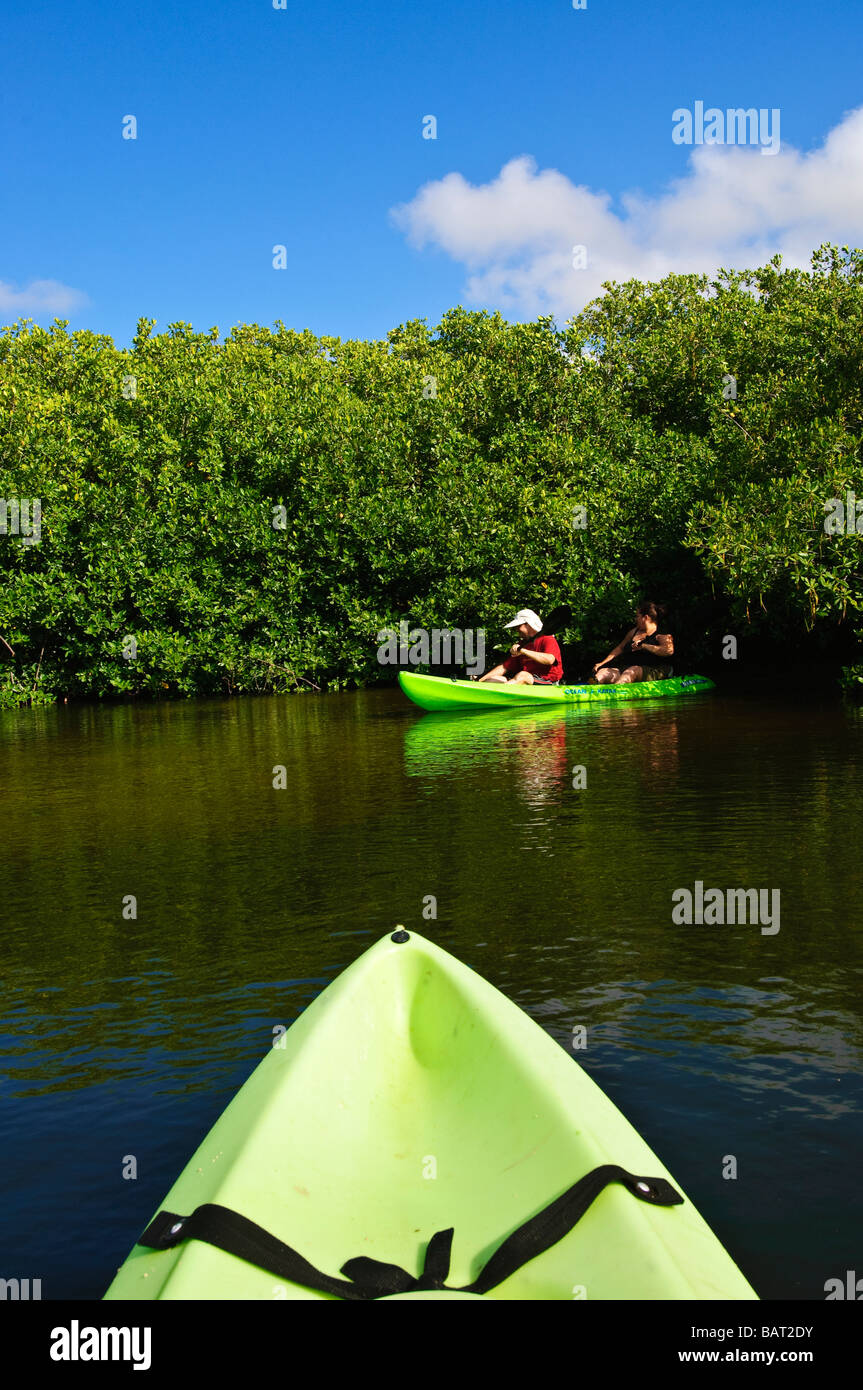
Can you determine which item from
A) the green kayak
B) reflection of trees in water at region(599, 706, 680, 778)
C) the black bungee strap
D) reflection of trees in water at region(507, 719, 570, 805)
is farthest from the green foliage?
the black bungee strap

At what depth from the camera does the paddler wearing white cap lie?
19.2 m

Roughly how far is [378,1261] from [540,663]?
16.3 metres

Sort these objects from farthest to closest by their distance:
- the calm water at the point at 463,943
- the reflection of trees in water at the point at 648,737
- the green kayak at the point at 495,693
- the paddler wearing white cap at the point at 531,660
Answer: the paddler wearing white cap at the point at 531,660 < the green kayak at the point at 495,693 < the reflection of trees in water at the point at 648,737 < the calm water at the point at 463,943

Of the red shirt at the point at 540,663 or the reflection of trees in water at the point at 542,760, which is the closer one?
the reflection of trees in water at the point at 542,760

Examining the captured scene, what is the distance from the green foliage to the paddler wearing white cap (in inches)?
158

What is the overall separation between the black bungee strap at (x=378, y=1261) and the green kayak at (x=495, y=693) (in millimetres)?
14932

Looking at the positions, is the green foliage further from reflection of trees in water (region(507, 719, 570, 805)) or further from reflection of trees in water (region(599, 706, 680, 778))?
reflection of trees in water (region(507, 719, 570, 805))

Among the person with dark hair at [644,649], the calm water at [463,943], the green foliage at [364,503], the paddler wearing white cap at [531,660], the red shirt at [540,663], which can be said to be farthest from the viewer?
the green foliage at [364,503]

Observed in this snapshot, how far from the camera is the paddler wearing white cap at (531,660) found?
62.8 feet

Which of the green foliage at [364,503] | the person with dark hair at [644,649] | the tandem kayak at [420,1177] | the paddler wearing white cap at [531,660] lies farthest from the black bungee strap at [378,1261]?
the green foliage at [364,503]

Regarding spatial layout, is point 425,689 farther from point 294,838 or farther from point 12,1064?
point 12,1064

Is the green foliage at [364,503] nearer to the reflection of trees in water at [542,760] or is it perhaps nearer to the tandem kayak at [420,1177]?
the reflection of trees in water at [542,760]
